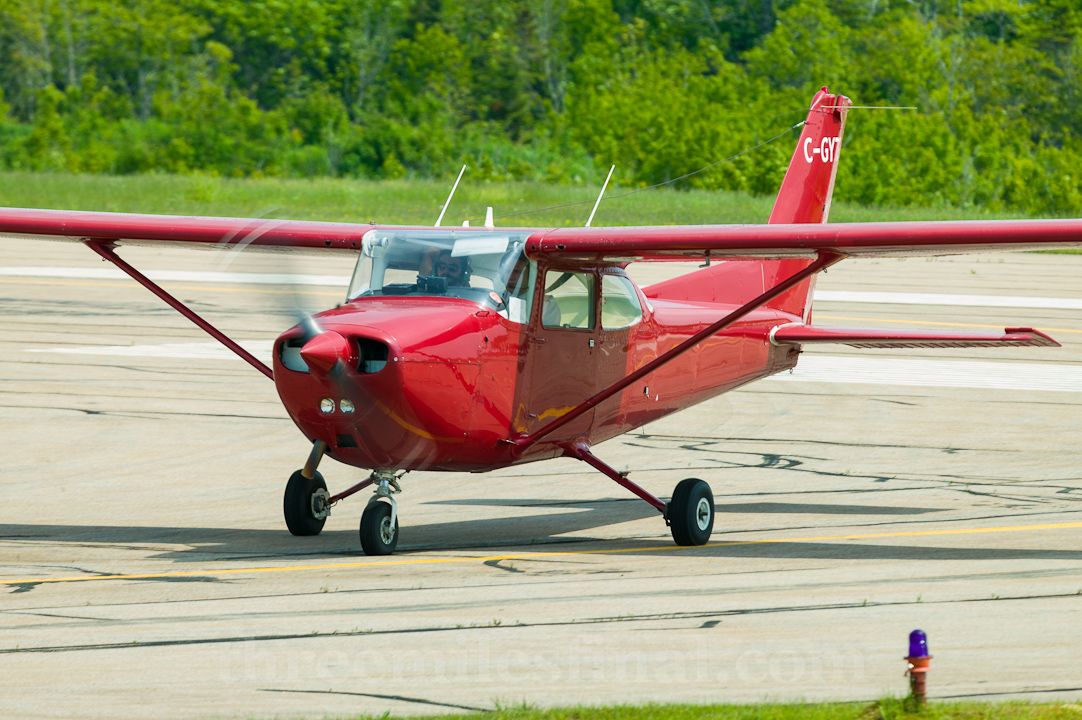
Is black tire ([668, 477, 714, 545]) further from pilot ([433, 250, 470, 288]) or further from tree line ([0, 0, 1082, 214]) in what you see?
tree line ([0, 0, 1082, 214])

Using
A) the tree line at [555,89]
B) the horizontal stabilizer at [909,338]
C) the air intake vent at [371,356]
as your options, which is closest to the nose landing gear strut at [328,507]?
the air intake vent at [371,356]

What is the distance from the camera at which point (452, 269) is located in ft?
35.8

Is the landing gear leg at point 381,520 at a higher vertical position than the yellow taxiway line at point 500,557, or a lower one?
higher

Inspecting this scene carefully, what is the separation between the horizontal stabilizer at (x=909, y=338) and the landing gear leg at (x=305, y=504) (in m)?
4.21

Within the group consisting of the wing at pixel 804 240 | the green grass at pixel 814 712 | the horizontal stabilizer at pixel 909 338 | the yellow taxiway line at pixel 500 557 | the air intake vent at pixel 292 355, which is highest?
the wing at pixel 804 240

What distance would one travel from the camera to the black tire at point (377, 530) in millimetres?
10648

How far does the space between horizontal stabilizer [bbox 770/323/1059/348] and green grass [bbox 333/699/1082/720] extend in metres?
5.83

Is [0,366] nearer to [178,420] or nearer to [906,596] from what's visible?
[178,420]

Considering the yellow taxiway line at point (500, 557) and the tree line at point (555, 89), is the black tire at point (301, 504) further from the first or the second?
the tree line at point (555, 89)

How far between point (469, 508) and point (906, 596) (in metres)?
4.59

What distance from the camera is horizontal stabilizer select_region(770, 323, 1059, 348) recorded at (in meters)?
12.5

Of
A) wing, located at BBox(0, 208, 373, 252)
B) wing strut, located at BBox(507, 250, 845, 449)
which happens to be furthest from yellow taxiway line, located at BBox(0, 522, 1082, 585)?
wing, located at BBox(0, 208, 373, 252)

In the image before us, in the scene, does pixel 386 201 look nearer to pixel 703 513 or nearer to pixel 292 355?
pixel 703 513

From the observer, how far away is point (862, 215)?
3969 centimetres
